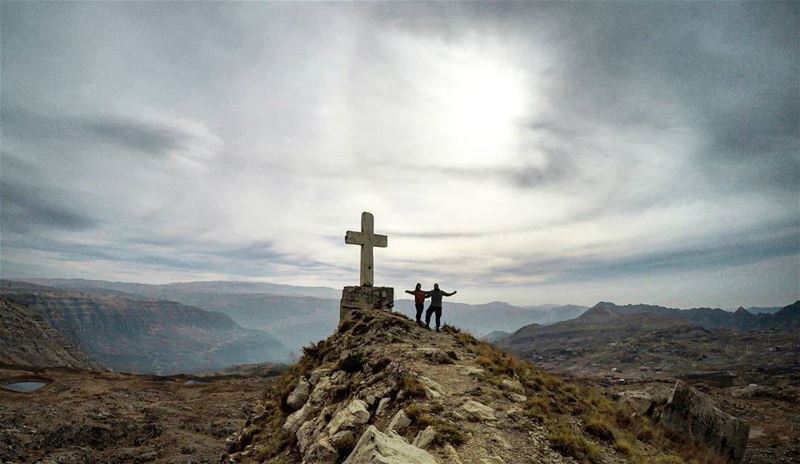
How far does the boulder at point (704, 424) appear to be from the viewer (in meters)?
11.8

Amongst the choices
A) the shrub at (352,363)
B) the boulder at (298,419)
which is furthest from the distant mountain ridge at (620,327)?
the boulder at (298,419)

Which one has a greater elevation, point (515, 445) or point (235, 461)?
point (515, 445)

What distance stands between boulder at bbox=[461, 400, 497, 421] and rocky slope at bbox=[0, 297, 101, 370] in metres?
71.7

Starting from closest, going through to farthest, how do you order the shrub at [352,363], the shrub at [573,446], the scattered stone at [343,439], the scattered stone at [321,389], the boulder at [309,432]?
1. the shrub at [573,446]
2. the scattered stone at [343,439]
3. the boulder at [309,432]
4. the scattered stone at [321,389]
5. the shrub at [352,363]

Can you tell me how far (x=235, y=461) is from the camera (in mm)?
10281

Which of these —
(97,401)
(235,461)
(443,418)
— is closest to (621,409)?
(443,418)

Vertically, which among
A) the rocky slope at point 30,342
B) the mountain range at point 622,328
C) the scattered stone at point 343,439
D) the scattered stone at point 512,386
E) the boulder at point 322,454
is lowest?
the mountain range at point 622,328

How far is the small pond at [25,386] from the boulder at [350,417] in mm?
35924

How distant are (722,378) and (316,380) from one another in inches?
2822

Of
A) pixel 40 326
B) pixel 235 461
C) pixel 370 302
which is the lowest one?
pixel 40 326

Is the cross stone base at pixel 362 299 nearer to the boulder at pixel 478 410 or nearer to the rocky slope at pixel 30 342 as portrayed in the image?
the boulder at pixel 478 410

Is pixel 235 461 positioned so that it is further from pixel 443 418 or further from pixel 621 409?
pixel 621 409

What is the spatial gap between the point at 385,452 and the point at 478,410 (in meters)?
3.06

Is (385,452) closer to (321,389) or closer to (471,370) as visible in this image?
(471,370)
